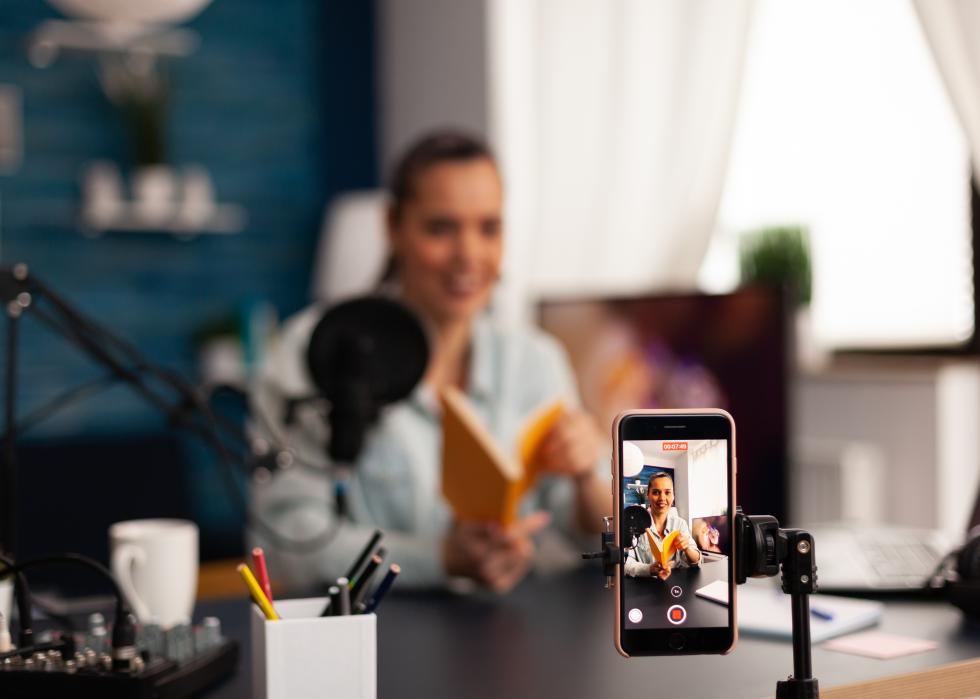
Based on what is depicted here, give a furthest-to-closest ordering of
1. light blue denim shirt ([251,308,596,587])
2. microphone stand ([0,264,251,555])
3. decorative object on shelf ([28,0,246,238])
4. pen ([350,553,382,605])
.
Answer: decorative object on shelf ([28,0,246,238]) < light blue denim shirt ([251,308,596,587]) < microphone stand ([0,264,251,555]) < pen ([350,553,382,605])

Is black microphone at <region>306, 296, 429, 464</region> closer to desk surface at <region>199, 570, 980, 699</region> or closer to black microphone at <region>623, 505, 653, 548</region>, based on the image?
desk surface at <region>199, 570, 980, 699</region>

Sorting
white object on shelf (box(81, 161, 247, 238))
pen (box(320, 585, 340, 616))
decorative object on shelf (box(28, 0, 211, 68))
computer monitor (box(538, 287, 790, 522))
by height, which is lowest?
pen (box(320, 585, 340, 616))

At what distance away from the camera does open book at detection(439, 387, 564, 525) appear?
1.18 meters

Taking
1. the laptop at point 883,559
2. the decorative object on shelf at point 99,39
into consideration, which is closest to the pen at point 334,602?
the laptop at point 883,559

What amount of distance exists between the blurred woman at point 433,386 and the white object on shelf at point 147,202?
5.62 feet

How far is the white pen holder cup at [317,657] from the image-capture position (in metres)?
0.82

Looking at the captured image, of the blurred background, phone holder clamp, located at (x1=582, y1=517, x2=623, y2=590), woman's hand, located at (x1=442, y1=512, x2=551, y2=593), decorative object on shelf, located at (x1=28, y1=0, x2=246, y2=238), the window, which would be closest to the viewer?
phone holder clamp, located at (x1=582, y1=517, x2=623, y2=590)

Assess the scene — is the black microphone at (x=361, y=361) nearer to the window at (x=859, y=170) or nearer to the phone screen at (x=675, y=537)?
the phone screen at (x=675, y=537)

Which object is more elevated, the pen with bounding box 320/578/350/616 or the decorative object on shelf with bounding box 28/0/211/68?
the decorative object on shelf with bounding box 28/0/211/68

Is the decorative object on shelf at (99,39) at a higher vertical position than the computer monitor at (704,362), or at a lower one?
higher

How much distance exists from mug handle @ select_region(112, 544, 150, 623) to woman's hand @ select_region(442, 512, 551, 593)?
35 cm

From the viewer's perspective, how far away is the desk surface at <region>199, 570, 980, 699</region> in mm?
906

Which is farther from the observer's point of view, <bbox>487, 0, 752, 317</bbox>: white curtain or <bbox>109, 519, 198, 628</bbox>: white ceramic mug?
<bbox>487, 0, 752, 317</bbox>: white curtain

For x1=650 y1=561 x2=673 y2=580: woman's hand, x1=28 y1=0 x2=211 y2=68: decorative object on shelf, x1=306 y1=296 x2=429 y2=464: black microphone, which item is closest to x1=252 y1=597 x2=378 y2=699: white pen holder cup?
x1=650 y1=561 x2=673 y2=580: woman's hand
